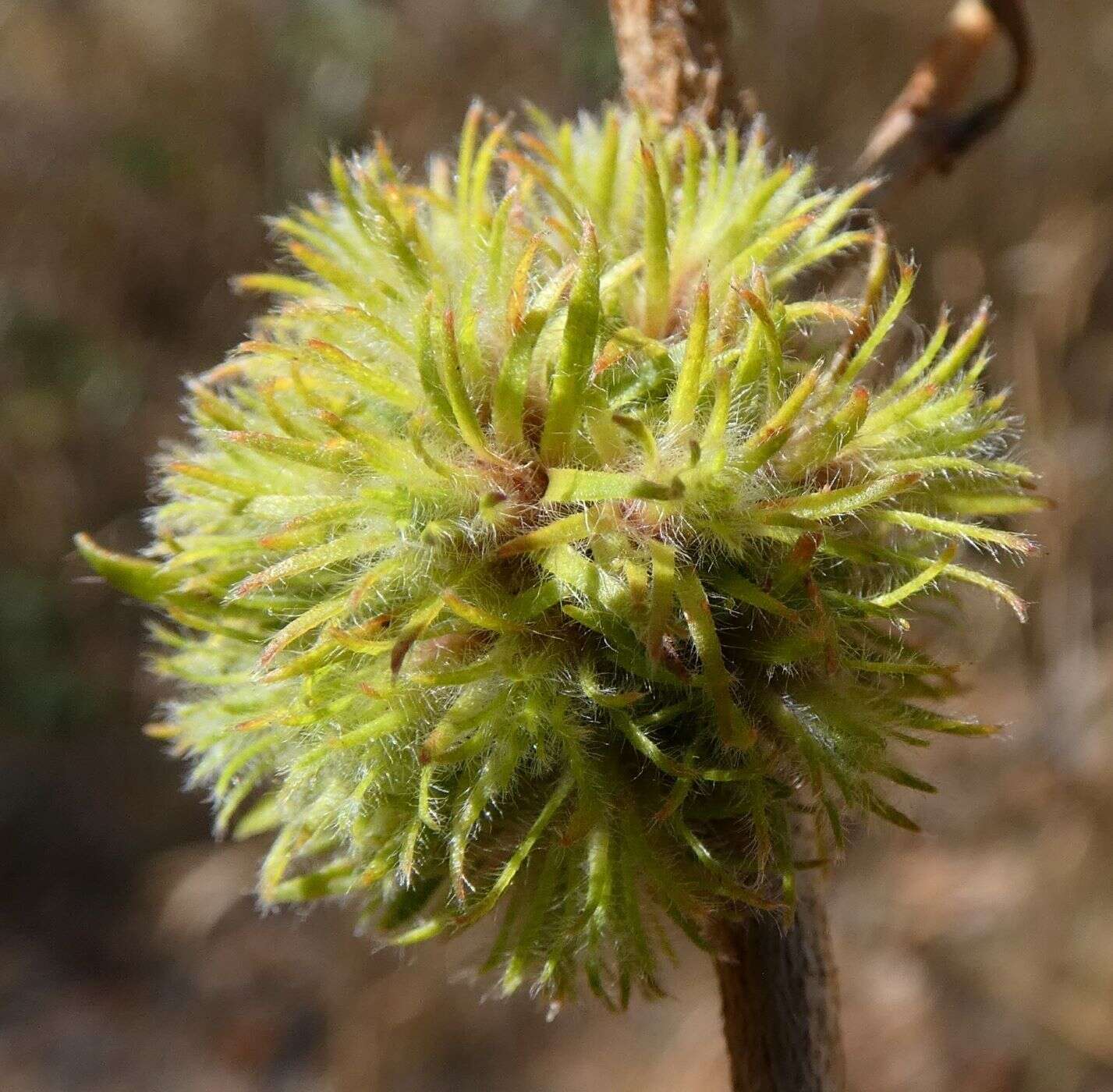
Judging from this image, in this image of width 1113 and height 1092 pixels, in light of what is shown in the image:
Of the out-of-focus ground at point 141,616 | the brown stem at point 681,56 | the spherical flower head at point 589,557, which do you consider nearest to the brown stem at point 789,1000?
the spherical flower head at point 589,557

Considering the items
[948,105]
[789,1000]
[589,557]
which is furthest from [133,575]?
[948,105]

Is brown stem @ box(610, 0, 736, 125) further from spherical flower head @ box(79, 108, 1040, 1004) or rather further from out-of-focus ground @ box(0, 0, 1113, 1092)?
out-of-focus ground @ box(0, 0, 1113, 1092)

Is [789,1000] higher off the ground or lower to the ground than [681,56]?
lower

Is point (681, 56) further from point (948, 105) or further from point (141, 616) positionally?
point (141, 616)

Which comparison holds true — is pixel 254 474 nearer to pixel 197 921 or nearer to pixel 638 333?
pixel 638 333

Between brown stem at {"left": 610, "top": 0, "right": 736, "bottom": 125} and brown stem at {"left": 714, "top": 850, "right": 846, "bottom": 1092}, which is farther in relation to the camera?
brown stem at {"left": 610, "top": 0, "right": 736, "bottom": 125}

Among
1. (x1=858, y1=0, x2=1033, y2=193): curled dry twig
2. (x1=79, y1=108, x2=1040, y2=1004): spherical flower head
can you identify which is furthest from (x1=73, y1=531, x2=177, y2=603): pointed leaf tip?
(x1=858, y1=0, x2=1033, y2=193): curled dry twig
